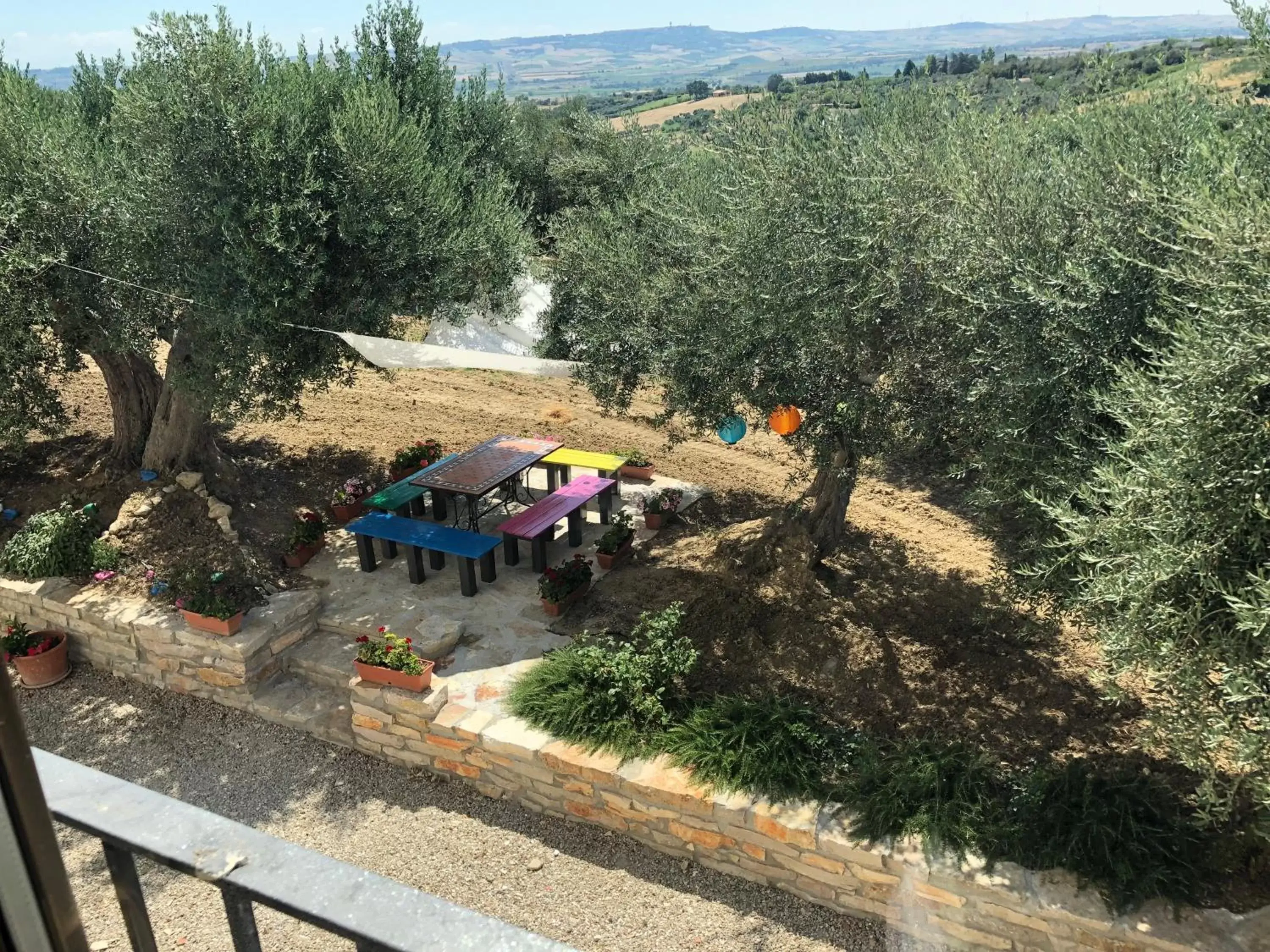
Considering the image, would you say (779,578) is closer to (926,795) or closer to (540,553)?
(540,553)

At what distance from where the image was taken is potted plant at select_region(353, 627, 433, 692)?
23.4 ft

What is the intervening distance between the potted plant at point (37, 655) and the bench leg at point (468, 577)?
3.78m

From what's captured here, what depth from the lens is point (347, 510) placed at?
10.6 m

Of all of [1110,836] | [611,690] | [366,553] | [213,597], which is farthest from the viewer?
[366,553]

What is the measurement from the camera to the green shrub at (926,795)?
5.73 metres

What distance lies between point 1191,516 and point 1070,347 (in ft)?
4.44

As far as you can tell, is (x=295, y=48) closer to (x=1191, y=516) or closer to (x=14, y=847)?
(x=1191, y=516)

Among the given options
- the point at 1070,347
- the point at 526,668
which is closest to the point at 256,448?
the point at 526,668

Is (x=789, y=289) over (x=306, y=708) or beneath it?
over

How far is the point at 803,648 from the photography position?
7.73m

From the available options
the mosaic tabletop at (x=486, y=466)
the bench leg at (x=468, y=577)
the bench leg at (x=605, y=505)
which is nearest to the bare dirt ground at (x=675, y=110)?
the mosaic tabletop at (x=486, y=466)

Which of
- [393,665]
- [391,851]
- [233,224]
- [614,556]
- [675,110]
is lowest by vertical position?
[391,851]

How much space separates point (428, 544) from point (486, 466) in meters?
1.45

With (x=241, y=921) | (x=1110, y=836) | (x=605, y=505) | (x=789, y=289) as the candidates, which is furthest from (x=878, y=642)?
(x=241, y=921)
